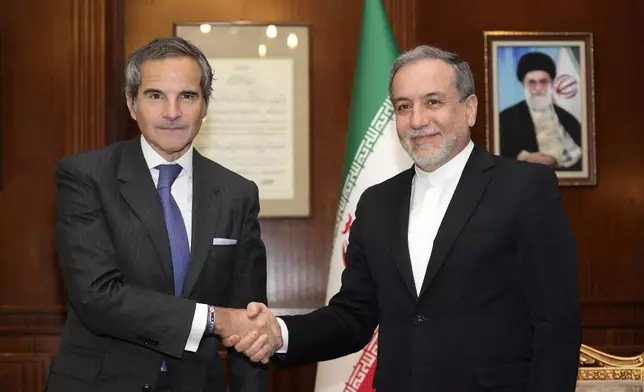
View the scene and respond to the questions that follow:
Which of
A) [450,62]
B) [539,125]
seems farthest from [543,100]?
[450,62]

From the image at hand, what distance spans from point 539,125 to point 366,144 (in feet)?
3.98

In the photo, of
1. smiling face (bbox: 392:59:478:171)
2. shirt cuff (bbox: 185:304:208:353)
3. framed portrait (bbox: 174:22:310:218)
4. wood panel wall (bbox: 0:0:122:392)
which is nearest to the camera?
shirt cuff (bbox: 185:304:208:353)

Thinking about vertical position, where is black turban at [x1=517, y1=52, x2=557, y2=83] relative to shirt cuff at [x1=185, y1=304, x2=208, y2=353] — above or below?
above

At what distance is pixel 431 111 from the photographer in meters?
2.40

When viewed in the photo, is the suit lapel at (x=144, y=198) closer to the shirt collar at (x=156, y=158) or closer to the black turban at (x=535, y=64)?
the shirt collar at (x=156, y=158)

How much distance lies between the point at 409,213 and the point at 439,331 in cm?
37

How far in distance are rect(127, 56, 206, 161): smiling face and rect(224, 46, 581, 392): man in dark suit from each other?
0.56m

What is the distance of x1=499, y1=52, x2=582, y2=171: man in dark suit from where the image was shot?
4.62 meters

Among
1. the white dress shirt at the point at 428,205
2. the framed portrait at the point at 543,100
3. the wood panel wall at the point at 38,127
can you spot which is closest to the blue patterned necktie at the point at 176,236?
the white dress shirt at the point at 428,205

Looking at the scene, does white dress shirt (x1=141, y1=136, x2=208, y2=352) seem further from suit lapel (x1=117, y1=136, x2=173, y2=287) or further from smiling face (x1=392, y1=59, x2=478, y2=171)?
smiling face (x1=392, y1=59, x2=478, y2=171)

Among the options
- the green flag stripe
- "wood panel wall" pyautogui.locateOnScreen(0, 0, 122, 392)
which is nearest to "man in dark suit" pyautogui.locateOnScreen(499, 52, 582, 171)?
the green flag stripe

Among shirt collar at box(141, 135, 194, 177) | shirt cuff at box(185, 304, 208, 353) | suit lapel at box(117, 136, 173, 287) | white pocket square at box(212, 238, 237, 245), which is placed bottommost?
shirt cuff at box(185, 304, 208, 353)

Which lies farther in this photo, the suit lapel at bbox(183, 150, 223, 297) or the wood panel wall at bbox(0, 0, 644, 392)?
the wood panel wall at bbox(0, 0, 644, 392)

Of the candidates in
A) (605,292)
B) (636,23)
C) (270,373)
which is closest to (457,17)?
(636,23)
